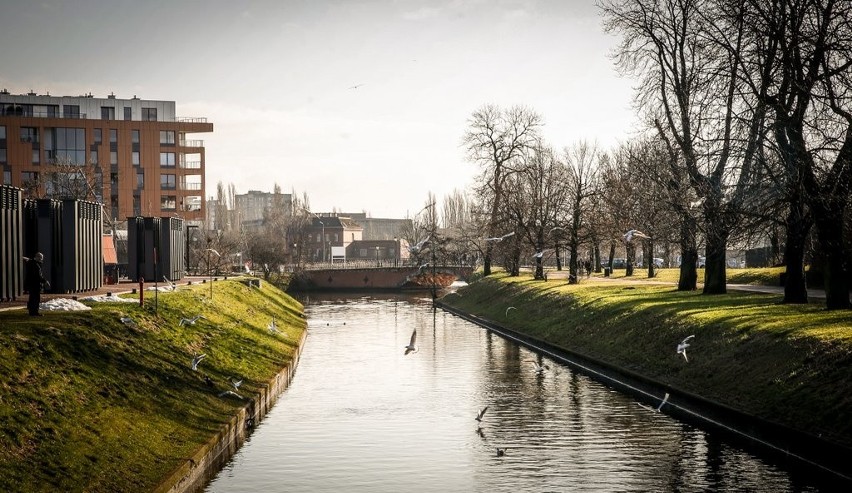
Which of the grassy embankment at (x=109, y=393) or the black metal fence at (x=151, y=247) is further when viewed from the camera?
the black metal fence at (x=151, y=247)

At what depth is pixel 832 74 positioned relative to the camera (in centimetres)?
3072

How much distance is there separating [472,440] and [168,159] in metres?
97.6

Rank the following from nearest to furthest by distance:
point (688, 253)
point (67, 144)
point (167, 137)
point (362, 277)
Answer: point (688, 253) → point (67, 144) → point (167, 137) → point (362, 277)

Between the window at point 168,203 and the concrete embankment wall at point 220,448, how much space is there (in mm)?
85312

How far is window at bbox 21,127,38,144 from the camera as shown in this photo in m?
111

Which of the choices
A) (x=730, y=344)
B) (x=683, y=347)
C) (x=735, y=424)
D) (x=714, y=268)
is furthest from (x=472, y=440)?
(x=714, y=268)

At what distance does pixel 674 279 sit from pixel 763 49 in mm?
42737

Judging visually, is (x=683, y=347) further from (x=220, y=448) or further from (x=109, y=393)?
(x=109, y=393)

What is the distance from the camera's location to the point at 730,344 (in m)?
34.0

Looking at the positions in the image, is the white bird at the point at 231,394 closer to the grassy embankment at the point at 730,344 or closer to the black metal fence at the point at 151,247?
the grassy embankment at the point at 730,344

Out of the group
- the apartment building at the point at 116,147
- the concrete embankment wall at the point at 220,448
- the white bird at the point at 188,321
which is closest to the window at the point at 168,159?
the apartment building at the point at 116,147

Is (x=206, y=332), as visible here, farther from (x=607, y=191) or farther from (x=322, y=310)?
(x=607, y=191)

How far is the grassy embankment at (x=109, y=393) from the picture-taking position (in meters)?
19.3

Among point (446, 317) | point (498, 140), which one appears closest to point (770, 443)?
point (446, 317)
